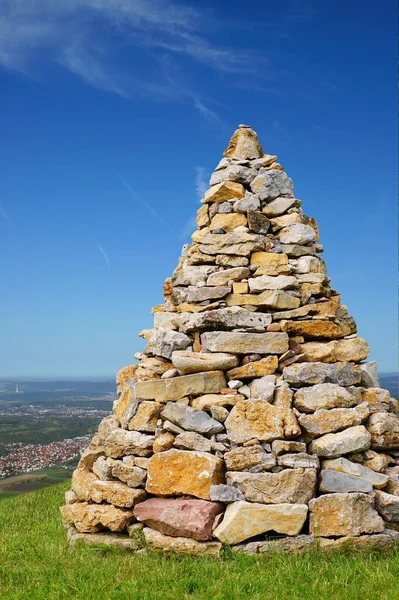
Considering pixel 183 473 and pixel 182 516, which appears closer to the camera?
pixel 182 516

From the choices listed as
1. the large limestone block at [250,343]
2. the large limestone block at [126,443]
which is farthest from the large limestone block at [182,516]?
the large limestone block at [250,343]

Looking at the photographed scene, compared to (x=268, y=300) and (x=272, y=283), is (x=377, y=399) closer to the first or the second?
(x=268, y=300)

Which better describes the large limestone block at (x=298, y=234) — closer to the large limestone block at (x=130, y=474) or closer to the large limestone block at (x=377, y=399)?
the large limestone block at (x=377, y=399)

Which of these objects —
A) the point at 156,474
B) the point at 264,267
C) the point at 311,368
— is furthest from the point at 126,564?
the point at 264,267

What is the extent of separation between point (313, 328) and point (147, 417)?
106 inches

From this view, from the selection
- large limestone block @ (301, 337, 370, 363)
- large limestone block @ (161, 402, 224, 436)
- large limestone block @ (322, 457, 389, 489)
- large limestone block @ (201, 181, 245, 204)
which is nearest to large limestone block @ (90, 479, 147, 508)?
large limestone block @ (161, 402, 224, 436)

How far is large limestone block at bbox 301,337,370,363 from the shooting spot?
26.3 feet

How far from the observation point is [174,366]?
26.7ft

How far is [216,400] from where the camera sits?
24.8 feet

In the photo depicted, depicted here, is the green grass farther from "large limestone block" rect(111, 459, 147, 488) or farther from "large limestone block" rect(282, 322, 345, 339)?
"large limestone block" rect(282, 322, 345, 339)

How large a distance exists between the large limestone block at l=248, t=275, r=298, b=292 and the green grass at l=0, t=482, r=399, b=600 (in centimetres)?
355

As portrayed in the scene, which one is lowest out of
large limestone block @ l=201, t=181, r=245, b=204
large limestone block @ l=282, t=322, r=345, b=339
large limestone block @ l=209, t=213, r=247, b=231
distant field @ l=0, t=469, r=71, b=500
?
distant field @ l=0, t=469, r=71, b=500

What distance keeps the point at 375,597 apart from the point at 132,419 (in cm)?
386

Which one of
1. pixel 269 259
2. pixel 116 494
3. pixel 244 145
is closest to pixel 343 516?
pixel 116 494
